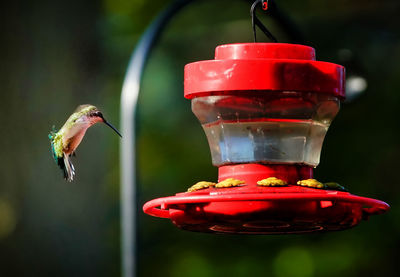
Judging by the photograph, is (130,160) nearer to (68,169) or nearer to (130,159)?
(130,159)

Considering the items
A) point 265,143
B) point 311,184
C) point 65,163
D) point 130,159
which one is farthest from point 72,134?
point 311,184

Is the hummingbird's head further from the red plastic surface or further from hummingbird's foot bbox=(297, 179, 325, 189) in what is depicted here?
hummingbird's foot bbox=(297, 179, 325, 189)

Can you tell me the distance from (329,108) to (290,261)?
237 inches

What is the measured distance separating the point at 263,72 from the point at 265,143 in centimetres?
43

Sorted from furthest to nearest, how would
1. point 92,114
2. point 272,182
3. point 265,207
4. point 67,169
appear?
point 67,169 < point 92,114 < point 272,182 < point 265,207

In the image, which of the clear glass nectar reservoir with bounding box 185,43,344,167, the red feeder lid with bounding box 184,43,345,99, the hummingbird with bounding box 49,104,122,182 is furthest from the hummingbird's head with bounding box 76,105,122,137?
the red feeder lid with bounding box 184,43,345,99

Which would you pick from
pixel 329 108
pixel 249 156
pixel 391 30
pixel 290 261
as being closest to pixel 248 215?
pixel 249 156

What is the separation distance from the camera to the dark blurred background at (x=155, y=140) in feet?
33.6

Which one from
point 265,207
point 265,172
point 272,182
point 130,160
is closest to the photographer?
point 265,207

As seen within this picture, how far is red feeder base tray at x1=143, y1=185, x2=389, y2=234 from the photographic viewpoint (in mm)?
3582

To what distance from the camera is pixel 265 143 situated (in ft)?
13.5

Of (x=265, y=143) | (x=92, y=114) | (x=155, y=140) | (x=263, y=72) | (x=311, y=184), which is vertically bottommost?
(x=155, y=140)

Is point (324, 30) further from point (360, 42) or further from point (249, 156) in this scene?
point (249, 156)

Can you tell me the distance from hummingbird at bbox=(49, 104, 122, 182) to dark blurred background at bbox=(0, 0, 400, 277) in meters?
5.03
